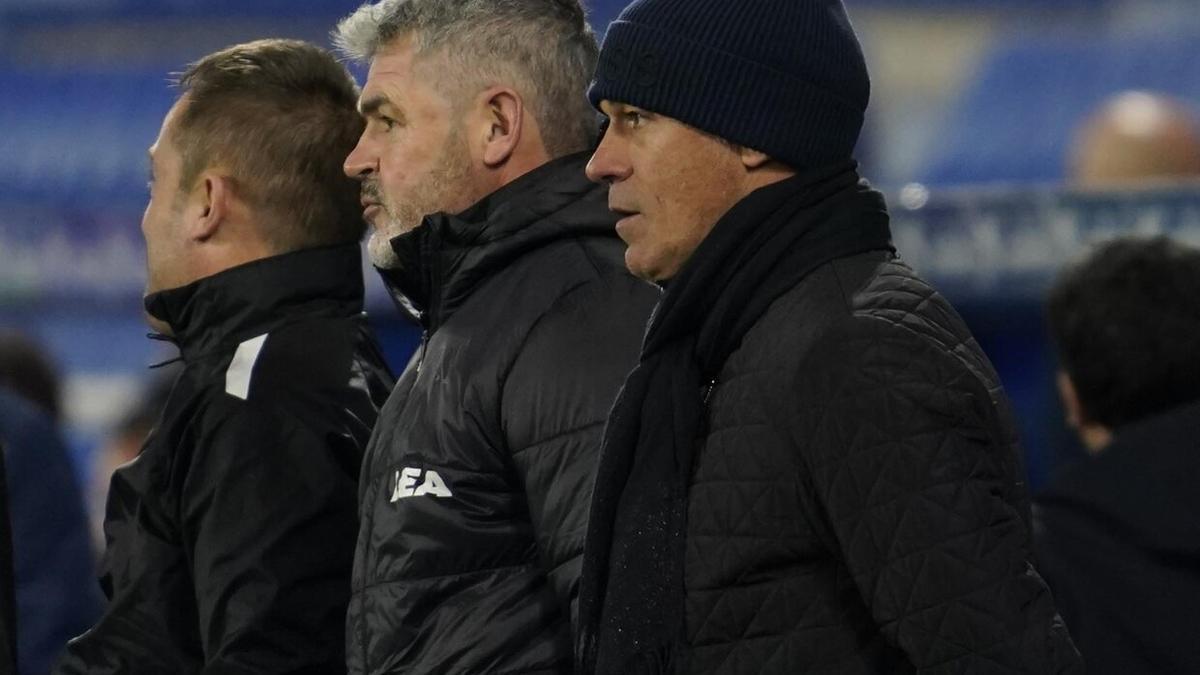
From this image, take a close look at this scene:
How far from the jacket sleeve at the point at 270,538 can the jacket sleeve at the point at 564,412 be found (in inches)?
16.7

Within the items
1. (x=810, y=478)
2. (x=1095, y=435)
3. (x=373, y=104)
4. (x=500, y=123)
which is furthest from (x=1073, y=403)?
(x=810, y=478)

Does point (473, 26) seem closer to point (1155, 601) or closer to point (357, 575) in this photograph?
point (357, 575)

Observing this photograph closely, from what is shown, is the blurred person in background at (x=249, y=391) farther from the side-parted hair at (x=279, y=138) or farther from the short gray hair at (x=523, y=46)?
the short gray hair at (x=523, y=46)

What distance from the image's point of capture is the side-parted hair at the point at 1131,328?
125 inches

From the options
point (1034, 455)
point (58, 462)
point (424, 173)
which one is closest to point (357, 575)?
point (424, 173)

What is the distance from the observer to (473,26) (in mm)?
2512

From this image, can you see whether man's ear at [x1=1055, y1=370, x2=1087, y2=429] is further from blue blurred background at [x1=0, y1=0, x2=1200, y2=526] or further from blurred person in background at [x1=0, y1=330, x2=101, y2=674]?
blue blurred background at [x1=0, y1=0, x2=1200, y2=526]

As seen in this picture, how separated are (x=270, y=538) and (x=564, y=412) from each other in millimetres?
→ 510

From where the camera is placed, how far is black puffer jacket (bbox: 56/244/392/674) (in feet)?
8.29

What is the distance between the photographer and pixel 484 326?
2348 millimetres

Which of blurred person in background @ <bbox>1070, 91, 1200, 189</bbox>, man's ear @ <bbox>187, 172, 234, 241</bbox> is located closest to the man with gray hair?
man's ear @ <bbox>187, 172, 234, 241</bbox>

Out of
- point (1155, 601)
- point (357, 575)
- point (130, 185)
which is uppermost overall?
point (357, 575)

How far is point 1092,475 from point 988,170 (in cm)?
841

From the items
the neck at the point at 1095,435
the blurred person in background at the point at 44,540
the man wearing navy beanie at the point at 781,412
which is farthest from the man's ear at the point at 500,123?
the blurred person in background at the point at 44,540
